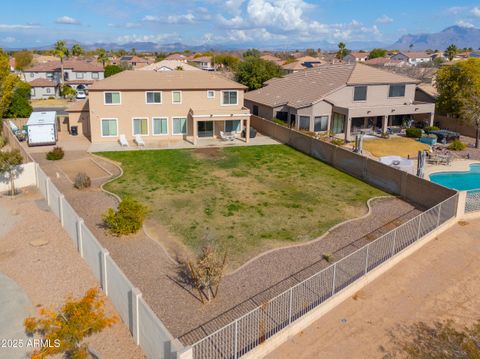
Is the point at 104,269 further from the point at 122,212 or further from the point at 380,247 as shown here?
the point at 380,247

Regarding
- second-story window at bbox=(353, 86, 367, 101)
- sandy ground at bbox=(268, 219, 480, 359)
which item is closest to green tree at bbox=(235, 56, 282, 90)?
second-story window at bbox=(353, 86, 367, 101)

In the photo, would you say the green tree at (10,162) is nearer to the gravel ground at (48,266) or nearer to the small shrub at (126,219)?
the gravel ground at (48,266)

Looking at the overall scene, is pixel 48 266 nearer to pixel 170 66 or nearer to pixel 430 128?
pixel 430 128

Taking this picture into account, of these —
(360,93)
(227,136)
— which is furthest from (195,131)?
(360,93)

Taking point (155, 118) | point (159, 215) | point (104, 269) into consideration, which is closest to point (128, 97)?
point (155, 118)

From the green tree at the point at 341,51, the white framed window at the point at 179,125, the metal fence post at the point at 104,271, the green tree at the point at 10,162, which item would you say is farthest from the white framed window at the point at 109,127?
the green tree at the point at 341,51

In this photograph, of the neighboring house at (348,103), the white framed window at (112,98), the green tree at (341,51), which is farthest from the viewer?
the green tree at (341,51)
